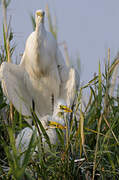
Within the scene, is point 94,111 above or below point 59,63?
below

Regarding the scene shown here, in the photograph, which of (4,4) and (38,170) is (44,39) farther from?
(38,170)

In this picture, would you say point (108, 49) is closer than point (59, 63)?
Yes

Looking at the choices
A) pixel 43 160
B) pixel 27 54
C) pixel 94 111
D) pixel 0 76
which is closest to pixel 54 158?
pixel 43 160

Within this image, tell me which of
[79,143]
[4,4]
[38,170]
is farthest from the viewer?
[4,4]

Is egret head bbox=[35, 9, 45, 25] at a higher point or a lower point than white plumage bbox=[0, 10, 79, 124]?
higher

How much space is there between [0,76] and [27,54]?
278 mm

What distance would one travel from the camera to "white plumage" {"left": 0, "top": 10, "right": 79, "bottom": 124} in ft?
7.84

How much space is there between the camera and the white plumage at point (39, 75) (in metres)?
2.39

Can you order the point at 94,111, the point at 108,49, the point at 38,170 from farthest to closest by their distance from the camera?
1. the point at 94,111
2. the point at 108,49
3. the point at 38,170

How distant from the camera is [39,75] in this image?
101 inches

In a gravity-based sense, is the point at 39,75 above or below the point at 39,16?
below

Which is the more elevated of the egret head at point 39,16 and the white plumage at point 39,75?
the egret head at point 39,16

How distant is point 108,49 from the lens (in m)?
1.90

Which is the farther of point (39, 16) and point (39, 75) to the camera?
point (39, 75)
